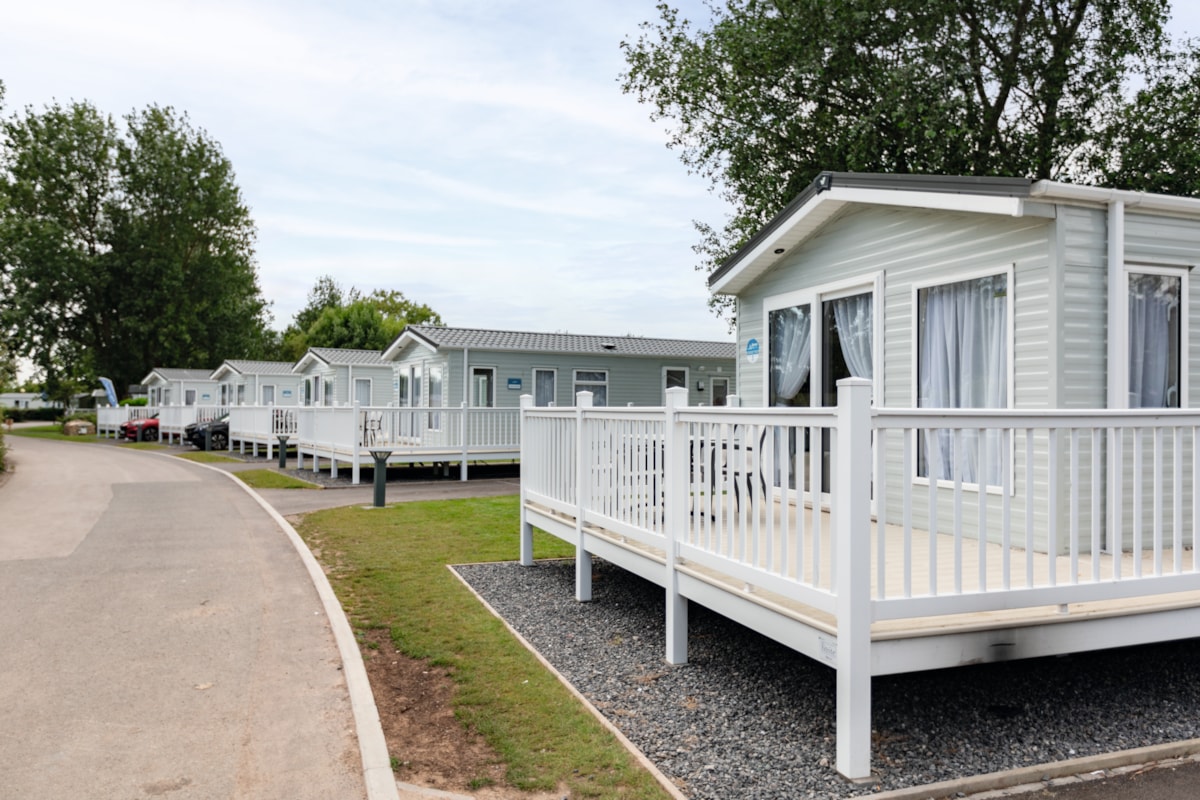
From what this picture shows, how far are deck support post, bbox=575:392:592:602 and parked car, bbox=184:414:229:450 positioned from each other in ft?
80.2

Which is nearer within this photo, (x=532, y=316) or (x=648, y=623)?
(x=648, y=623)

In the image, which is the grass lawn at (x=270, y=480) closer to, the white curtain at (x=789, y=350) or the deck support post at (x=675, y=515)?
the white curtain at (x=789, y=350)

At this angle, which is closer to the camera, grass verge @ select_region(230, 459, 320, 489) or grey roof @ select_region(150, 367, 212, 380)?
grass verge @ select_region(230, 459, 320, 489)

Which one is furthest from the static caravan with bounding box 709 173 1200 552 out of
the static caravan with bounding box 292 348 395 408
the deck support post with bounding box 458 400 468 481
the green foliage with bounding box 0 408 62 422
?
the green foliage with bounding box 0 408 62 422

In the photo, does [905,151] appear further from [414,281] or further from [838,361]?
[414,281]

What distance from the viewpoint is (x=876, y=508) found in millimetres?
4137

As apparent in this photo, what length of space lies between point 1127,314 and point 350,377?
26.2 m

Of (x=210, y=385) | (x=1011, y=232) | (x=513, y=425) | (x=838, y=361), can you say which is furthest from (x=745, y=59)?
(x=210, y=385)

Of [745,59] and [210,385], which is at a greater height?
[745,59]

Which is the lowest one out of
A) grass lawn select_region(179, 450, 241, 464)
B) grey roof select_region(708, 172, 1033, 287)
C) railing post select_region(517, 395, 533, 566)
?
grass lawn select_region(179, 450, 241, 464)

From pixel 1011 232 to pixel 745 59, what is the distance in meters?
13.7

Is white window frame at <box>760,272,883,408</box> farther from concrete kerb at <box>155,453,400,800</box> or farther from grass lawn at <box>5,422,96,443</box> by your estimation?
grass lawn at <box>5,422,96,443</box>

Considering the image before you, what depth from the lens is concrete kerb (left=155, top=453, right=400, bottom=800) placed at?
3.61 metres

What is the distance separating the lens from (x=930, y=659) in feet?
12.2
